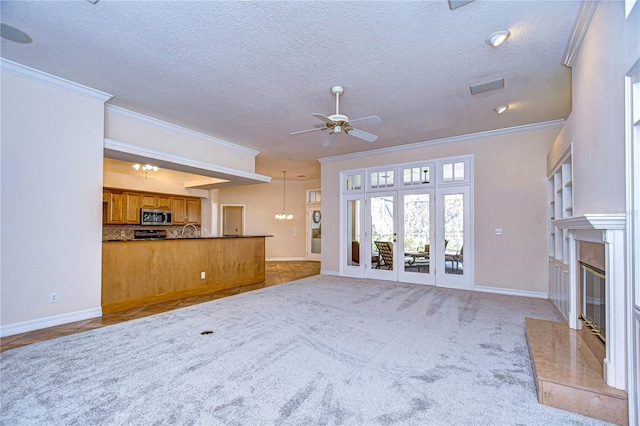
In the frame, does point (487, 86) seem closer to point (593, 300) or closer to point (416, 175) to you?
point (593, 300)

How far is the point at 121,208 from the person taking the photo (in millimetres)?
7492

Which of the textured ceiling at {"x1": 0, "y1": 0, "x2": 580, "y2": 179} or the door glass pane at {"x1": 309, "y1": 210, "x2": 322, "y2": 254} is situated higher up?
the textured ceiling at {"x1": 0, "y1": 0, "x2": 580, "y2": 179}

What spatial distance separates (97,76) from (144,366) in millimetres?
3399

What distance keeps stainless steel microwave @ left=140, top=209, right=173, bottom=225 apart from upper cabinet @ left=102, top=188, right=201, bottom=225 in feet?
0.29

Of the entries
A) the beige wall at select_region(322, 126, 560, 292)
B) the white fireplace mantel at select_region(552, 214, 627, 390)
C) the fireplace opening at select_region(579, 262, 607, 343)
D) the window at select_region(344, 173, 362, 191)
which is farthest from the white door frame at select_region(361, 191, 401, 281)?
the white fireplace mantel at select_region(552, 214, 627, 390)

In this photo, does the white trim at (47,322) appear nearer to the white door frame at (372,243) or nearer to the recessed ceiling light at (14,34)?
the recessed ceiling light at (14,34)

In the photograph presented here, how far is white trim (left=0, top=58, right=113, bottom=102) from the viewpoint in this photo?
11.4ft

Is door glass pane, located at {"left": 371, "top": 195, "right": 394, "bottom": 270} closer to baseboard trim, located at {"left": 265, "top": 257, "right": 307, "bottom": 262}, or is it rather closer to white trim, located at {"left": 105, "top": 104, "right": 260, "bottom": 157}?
white trim, located at {"left": 105, "top": 104, "right": 260, "bottom": 157}

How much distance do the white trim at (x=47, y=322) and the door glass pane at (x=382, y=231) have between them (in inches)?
207

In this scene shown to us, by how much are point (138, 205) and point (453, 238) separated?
750 centimetres

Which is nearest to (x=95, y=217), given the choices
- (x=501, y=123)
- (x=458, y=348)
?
(x=458, y=348)

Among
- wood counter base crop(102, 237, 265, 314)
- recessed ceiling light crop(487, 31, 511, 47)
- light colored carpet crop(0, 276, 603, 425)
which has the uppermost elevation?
recessed ceiling light crop(487, 31, 511, 47)

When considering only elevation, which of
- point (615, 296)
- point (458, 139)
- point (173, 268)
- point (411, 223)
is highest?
point (458, 139)

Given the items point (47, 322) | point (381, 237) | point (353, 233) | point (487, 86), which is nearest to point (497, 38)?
point (487, 86)
